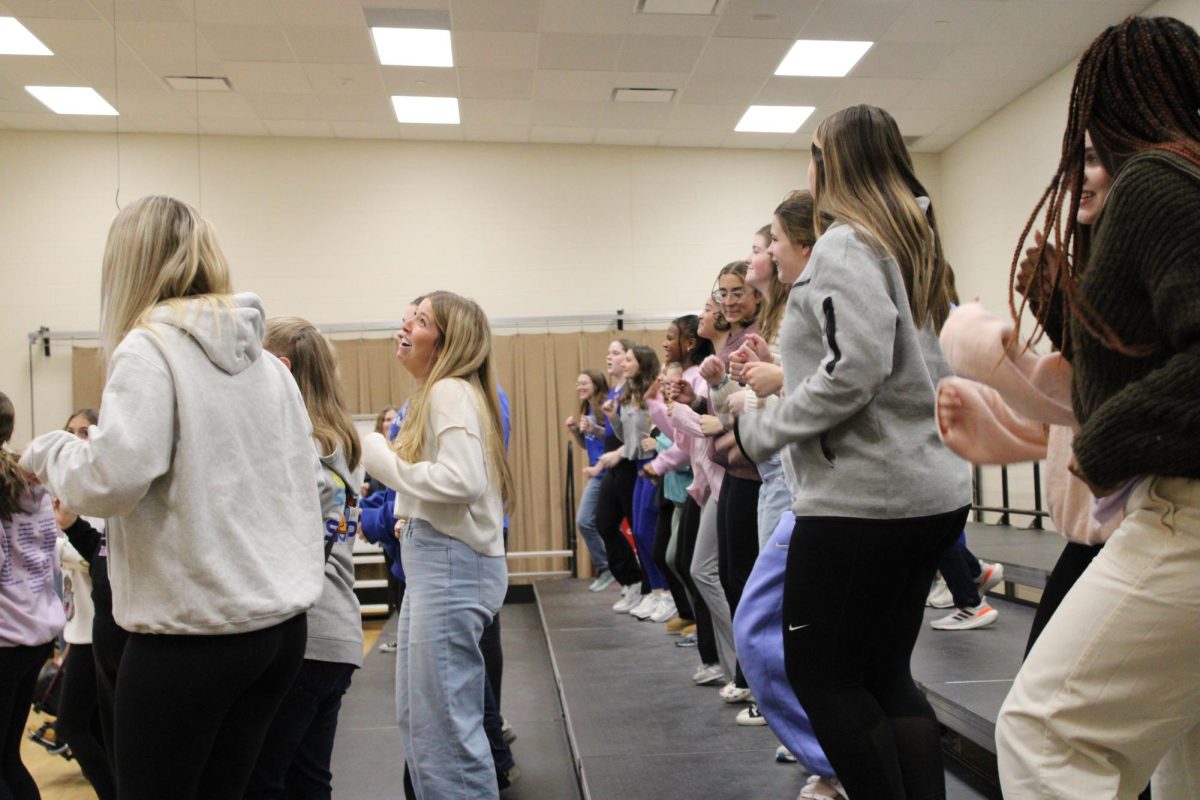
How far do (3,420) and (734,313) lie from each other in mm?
2272

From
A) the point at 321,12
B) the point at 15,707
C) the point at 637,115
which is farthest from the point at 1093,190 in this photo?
the point at 637,115

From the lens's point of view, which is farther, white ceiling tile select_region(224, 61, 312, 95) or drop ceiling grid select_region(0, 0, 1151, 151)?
white ceiling tile select_region(224, 61, 312, 95)

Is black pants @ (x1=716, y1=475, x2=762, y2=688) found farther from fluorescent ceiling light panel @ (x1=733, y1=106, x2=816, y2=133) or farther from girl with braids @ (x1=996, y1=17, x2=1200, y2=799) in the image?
fluorescent ceiling light panel @ (x1=733, y1=106, x2=816, y2=133)

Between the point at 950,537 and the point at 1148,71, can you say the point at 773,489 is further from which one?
the point at 1148,71

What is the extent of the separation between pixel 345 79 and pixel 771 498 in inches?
236

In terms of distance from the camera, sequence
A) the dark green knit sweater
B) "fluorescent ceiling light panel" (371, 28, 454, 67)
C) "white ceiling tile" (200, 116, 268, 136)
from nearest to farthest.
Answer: the dark green knit sweater
"fluorescent ceiling light panel" (371, 28, 454, 67)
"white ceiling tile" (200, 116, 268, 136)

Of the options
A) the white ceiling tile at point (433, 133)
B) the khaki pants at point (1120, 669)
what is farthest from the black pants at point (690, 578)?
the white ceiling tile at point (433, 133)

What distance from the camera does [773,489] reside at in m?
2.84

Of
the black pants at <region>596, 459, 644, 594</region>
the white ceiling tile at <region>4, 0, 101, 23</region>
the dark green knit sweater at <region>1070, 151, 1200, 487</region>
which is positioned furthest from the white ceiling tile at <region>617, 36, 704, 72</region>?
the dark green knit sweater at <region>1070, 151, 1200, 487</region>

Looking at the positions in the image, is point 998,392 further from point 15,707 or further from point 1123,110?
point 15,707

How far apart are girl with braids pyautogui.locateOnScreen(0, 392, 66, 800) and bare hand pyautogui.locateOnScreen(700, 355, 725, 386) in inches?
74.2

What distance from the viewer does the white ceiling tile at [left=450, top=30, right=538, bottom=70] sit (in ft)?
22.5

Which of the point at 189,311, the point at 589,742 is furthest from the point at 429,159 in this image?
the point at 189,311

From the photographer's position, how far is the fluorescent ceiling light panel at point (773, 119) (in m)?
8.48
